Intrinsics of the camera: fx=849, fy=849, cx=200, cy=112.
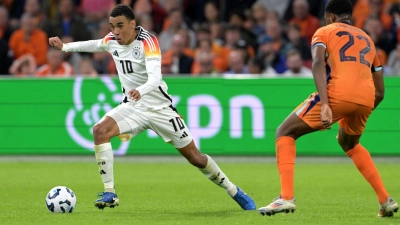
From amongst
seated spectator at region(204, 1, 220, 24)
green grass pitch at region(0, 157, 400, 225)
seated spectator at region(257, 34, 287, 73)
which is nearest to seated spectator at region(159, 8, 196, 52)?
seated spectator at region(204, 1, 220, 24)

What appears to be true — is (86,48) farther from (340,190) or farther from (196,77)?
(196,77)

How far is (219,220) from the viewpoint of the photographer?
7.95 metres

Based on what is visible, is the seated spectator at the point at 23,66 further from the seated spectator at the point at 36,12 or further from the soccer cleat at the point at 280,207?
the soccer cleat at the point at 280,207

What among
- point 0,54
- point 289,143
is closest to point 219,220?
point 289,143

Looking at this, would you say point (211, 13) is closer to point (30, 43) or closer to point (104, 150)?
point (30, 43)

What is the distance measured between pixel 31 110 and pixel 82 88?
3.31 feet

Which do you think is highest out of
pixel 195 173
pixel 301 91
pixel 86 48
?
pixel 86 48

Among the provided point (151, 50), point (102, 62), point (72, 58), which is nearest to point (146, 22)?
point (102, 62)

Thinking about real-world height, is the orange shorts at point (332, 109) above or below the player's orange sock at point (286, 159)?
above

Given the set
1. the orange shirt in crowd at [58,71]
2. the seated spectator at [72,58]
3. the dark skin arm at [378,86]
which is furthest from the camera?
the seated spectator at [72,58]

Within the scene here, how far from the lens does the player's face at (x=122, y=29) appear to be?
8727mm

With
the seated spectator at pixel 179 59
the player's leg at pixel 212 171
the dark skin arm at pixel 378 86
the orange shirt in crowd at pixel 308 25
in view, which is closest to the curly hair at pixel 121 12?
the player's leg at pixel 212 171

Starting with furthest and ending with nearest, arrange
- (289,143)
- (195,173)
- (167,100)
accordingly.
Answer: (195,173)
(167,100)
(289,143)

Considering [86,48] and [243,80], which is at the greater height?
[86,48]
